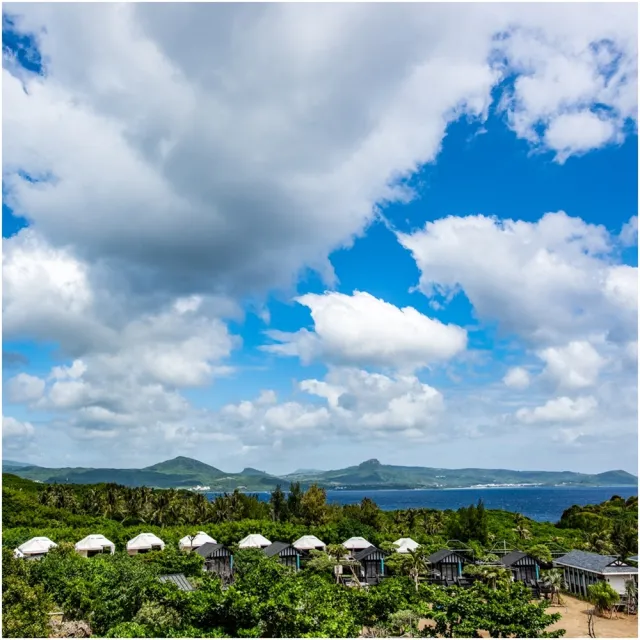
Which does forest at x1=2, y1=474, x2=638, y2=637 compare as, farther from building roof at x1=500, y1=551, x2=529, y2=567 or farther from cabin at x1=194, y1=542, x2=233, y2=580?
cabin at x1=194, y1=542, x2=233, y2=580

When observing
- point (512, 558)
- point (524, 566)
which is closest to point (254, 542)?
point (512, 558)

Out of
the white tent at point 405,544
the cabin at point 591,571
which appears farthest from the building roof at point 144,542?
the cabin at point 591,571

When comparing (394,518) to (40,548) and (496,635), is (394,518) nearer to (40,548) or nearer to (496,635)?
(40,548)

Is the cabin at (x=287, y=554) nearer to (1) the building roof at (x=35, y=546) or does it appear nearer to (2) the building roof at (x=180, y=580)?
(2) the building roof at (x=180, y=580)

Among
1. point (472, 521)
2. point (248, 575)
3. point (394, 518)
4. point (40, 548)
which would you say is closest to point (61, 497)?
point (40, 548)

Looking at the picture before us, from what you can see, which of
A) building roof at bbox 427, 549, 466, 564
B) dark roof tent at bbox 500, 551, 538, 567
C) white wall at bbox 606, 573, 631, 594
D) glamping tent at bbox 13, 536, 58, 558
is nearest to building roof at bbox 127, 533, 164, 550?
glamping tent at bbox 13, 536, 58, 558
